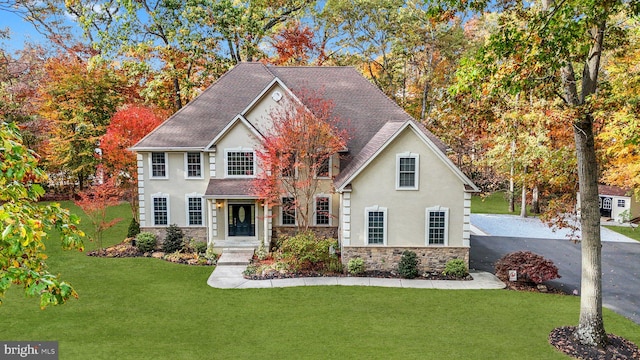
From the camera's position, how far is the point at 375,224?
64.1 feet

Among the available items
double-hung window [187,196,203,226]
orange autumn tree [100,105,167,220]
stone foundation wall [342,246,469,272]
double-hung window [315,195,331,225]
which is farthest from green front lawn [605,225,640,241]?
orange autumn tree [100,105,167,220]

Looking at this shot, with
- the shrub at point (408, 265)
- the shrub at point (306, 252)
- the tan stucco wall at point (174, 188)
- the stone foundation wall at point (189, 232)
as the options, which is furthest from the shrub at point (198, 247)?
the shrub at point (408, 265)

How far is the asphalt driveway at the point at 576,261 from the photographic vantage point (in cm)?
1714

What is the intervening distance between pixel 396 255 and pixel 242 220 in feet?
27.3

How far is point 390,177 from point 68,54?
104ft

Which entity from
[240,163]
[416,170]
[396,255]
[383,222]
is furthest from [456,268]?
[240,163]

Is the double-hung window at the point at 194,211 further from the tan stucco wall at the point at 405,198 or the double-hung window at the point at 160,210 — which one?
the tan stucco wall at the point at 405,198

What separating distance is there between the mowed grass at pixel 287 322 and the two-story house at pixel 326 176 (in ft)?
10.4

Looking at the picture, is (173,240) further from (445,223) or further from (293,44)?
(293,44)

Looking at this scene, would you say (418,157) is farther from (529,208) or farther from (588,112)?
(529,208)

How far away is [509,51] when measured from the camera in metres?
10.6

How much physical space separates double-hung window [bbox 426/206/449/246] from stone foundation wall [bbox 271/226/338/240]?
5237mm

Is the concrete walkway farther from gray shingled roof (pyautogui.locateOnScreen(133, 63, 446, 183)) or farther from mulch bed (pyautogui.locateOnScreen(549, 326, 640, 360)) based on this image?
gray shingled roof (pyautogui.locateOnScreen(133, 63, 446, 183))

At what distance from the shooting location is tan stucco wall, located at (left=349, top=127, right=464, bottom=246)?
1930cm
